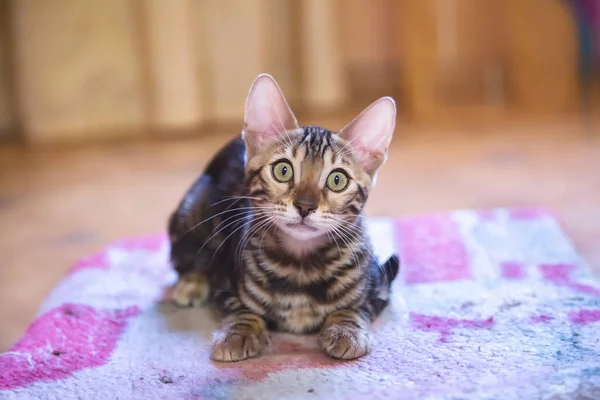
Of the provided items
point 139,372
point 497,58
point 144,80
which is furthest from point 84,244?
point 497,58

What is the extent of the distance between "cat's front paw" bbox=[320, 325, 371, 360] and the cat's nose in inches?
8.6

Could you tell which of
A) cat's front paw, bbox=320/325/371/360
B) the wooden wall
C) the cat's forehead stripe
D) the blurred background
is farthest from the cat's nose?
the wooden wall

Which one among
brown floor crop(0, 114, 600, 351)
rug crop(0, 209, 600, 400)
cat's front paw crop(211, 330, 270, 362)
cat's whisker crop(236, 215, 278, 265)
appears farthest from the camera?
brown floor crop(0, 114, 600, 351)

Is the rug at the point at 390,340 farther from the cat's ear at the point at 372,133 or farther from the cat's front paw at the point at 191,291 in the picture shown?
the cat's ear at the point at 372,133

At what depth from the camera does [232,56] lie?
325 cm

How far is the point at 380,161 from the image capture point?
1369 mm

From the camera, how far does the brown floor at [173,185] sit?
1982mm

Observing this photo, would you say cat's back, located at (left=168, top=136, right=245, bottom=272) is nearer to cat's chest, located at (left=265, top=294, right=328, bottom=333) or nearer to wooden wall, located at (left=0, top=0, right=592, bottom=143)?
cat's chest, located at (left=265, top=294, right=328, bottom=333)

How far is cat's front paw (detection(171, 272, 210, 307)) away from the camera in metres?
1.51

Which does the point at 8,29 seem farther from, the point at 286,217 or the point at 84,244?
the point at 286,217

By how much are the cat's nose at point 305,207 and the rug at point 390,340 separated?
0.26 metres

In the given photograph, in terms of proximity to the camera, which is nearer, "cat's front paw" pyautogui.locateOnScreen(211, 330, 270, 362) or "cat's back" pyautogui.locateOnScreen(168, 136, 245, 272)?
→ "cat's front paw" pyautogui.locateOnScreen(211, 330, 270, 362)

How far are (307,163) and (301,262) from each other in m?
0.19

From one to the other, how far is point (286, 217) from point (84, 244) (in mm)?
1052
